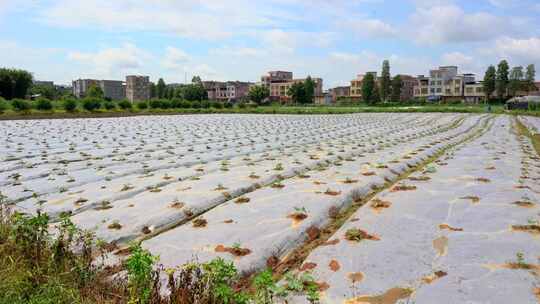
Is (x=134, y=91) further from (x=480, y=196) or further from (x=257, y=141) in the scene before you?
(x=480, y=196)

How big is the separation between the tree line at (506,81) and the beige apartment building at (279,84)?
165 feet

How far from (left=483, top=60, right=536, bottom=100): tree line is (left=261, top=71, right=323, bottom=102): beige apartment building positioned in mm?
50373

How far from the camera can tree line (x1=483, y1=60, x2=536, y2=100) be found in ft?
233

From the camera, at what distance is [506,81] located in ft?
233

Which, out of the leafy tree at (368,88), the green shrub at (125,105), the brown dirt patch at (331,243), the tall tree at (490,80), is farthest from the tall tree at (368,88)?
the brown dirt patch at (331,243)

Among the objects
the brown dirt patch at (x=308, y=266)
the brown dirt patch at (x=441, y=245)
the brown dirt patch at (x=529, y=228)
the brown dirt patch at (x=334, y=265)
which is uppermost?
the brown dirt patch at (x=529, y=228)

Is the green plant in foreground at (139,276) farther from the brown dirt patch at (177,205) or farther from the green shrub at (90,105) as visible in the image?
the green shrub at (90,105)

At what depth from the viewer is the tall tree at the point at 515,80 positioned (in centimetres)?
7425

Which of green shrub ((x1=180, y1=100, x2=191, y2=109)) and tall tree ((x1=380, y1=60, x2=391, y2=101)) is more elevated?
tall tree ((x1=380, y1=60, x2=391, y2=101))

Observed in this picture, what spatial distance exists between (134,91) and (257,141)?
131063 mm

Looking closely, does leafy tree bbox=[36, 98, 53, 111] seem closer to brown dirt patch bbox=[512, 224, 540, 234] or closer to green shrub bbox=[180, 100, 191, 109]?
green shrub bbox=[180, 100, 191, 109]

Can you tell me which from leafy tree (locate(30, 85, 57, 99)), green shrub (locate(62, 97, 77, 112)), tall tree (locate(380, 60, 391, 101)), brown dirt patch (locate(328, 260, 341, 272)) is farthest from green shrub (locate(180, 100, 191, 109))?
brown dirt patch (locate(328, 260, 341, 272))

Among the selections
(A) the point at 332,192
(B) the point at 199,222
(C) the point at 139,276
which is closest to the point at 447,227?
(A) the point at 332,192

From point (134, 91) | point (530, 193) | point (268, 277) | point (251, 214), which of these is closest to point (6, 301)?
point (268, 277)
